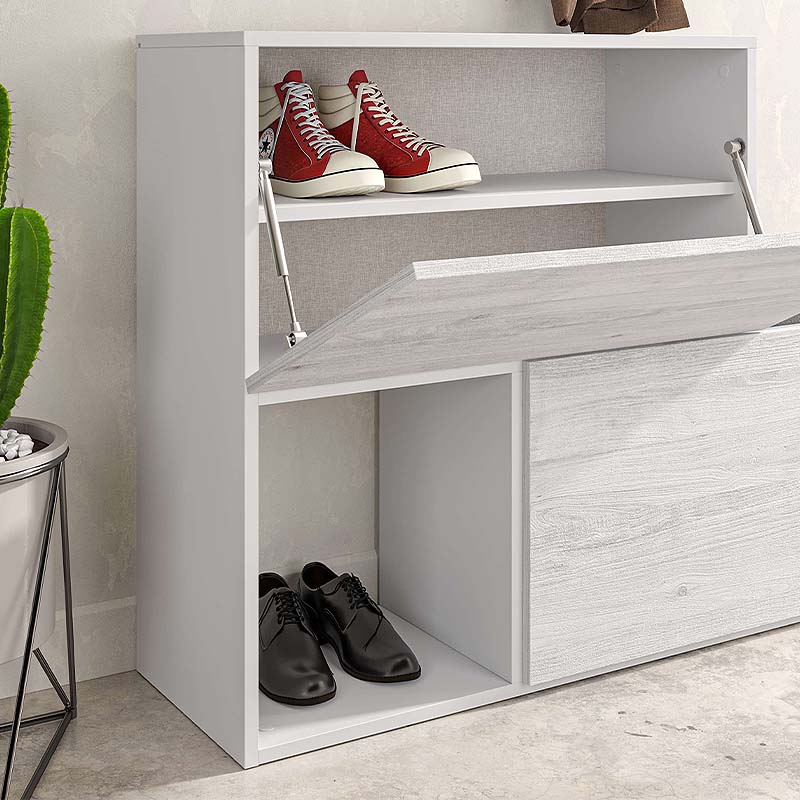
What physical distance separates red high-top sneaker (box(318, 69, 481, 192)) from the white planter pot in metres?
0.66

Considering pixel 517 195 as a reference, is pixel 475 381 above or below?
below

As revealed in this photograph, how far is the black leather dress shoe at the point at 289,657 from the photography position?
196cm

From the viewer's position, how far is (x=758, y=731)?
1921mm

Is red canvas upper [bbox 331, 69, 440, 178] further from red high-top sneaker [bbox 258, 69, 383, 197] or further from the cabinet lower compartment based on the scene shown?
the cabinet lower compartment

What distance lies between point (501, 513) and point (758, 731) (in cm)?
52

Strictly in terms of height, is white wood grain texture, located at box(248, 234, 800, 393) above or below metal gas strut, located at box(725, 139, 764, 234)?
below

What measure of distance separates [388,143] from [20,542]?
2.72ft

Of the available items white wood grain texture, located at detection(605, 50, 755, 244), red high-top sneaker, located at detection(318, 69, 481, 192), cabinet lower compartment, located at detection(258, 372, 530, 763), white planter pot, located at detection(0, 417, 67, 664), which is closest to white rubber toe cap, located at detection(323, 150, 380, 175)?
red high-top sneaker, located at detection(318, 69, 481, 192)

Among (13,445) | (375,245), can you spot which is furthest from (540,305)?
(13,445)

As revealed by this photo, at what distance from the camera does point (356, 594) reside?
214 centimetres

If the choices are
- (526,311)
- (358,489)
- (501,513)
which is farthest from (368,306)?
(358,489)

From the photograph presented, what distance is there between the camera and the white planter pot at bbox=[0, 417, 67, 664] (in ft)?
5.62

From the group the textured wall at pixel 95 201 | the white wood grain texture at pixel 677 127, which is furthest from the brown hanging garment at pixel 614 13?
the textured wall at pixel 95 201

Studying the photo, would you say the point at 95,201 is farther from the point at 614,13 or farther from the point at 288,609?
the point at 614,13
